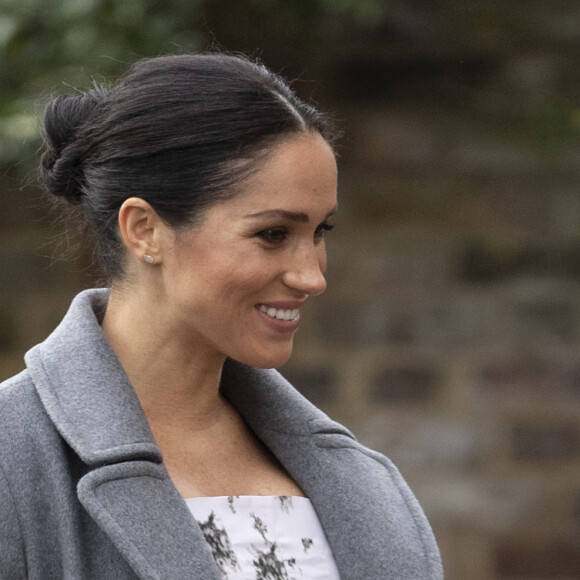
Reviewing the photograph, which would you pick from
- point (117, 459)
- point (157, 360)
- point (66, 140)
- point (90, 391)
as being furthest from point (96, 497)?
point (66, 140)

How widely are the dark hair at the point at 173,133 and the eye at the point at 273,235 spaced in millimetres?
80

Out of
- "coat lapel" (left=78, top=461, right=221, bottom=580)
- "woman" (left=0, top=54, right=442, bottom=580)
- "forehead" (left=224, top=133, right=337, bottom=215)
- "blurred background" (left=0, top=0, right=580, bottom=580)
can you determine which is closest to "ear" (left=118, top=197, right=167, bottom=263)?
"woman" (left=0, top=54, right=442, bottom=580)

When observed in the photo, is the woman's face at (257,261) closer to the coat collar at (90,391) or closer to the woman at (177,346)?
the woman at (177,346)

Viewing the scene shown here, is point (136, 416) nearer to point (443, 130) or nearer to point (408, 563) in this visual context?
point (408, 563)

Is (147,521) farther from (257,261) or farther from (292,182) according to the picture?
(292,182)

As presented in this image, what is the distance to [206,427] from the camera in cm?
199

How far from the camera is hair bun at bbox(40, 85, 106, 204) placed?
76.5 inches

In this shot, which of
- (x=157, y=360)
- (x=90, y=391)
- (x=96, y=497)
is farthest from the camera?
(x=157, y=360)

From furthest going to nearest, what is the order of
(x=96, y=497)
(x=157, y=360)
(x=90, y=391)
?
(x=157, y=360) < (x=90, y=391) < (x=96, y=497)

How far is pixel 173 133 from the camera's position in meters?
1.81

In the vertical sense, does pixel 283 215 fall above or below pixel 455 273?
below

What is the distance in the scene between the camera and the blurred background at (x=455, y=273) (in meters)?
4.24

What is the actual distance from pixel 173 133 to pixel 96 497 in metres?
0.56

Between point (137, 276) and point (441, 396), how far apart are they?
2.52 m
